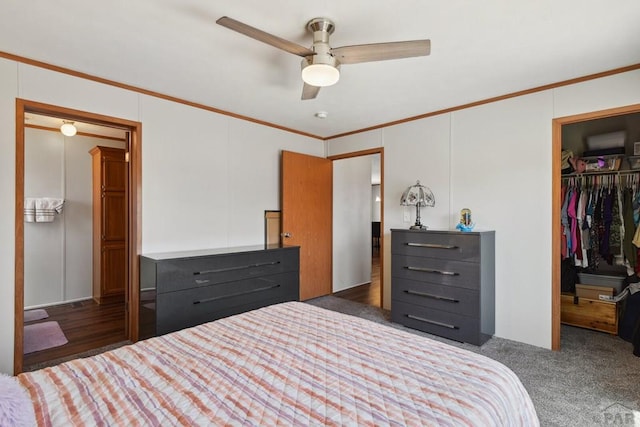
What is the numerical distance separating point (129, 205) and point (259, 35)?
2.21m

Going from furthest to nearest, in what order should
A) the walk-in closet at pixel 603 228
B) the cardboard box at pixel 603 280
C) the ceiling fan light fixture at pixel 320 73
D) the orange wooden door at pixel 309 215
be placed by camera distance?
the orange wooden door at pixel 309 215 → the cardboard box at pixel 603 280 → the walk-in closet at pixel 603 228 → the ceiling fan light fixture at pixel 320 73

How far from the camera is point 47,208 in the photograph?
4.14 m

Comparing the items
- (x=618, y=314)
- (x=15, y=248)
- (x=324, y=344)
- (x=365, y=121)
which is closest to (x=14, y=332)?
(x=15, y=248)

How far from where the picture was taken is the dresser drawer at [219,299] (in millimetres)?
2656

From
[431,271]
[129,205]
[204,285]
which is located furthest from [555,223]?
[129,205]

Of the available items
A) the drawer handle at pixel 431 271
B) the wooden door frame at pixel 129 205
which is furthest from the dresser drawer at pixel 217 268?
the drawer handle at pixel 431 271

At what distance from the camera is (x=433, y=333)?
315 cm

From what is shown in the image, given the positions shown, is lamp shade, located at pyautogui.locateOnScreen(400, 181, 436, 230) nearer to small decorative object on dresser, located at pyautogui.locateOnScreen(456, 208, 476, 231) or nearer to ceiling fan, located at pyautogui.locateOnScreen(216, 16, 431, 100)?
small decorative object on dresser, located at pyautogui.locateOnScreen(456, 208, 476, 231)

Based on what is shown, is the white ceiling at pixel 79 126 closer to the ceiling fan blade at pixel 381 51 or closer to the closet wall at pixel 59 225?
the closet wall at pixel 59 225

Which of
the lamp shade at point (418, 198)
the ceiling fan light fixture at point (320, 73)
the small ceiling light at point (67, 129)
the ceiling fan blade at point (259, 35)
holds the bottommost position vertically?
the lamp shade at point (418, 198)

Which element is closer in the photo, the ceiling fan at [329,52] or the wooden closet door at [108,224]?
the ceiling fan at [329,52]

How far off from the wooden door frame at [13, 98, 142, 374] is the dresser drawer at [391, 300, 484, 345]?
263 centimetres

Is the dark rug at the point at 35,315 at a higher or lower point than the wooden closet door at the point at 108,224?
lower

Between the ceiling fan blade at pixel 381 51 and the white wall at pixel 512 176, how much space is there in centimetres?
174
